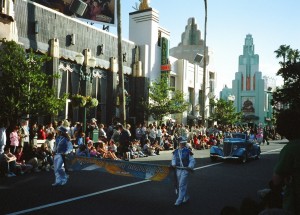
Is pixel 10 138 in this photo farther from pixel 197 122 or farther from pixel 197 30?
pixel 197 30

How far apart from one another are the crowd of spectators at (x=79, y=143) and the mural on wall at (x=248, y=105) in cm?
5469

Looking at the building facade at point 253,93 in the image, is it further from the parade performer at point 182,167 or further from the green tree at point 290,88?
the parade performer at point 182,167

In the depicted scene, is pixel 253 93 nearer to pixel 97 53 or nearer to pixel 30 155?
pixel 97 53

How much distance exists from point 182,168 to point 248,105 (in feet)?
248

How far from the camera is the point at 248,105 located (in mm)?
80250

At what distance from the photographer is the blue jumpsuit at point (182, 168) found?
7.98 m

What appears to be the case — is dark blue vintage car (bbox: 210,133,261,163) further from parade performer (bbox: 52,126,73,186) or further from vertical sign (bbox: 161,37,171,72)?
vertical sign (bbox: 161,37,171,72)

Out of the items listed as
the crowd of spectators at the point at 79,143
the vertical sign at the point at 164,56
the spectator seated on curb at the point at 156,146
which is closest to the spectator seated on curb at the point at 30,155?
the crowd of spectators at the point at 79,143

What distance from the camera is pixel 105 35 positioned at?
26.3 meters

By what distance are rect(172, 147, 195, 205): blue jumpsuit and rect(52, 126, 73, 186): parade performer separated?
11.8 ft

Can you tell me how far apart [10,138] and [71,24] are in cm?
1208

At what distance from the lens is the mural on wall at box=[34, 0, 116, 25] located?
2753 centimetres

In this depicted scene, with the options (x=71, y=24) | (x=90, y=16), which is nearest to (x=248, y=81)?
(x=90, y=16)

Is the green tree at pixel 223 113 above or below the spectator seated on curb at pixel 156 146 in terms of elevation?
above
